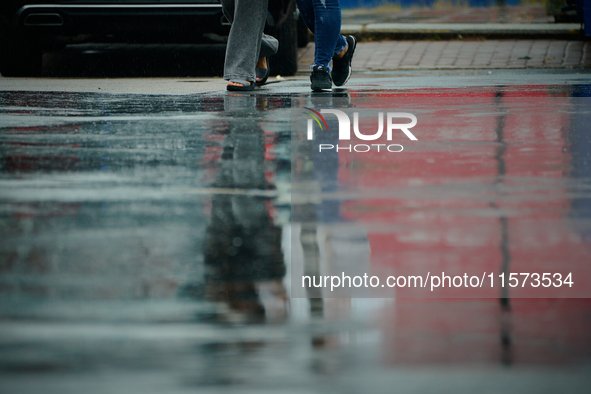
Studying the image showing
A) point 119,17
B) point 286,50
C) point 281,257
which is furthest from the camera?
point 286,50

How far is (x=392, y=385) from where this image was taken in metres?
1.25

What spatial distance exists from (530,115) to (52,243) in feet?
9.59

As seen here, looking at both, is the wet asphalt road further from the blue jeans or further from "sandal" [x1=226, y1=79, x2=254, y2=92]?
the blue jeans

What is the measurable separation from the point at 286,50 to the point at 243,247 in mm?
5746

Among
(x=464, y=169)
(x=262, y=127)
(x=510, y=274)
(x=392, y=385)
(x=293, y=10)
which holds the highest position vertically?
(x=293, y=10)

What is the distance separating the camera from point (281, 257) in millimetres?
1892

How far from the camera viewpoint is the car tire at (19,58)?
23.9 feet

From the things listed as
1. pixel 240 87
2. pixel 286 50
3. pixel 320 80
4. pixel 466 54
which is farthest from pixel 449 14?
pixel 240 87

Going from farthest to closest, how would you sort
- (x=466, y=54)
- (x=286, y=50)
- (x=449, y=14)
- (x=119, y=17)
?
(x=449, y=14) < (x=466, y=54) < (x=286, y=50) < (x=119, y=17)

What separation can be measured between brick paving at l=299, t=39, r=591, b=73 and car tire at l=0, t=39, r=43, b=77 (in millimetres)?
2335

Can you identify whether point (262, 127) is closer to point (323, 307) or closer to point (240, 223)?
point (240, 223)

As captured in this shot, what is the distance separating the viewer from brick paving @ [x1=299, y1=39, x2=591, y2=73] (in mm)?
8359

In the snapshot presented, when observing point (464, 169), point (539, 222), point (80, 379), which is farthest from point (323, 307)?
point (464, 169)

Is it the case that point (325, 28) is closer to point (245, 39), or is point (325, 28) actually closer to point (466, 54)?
point (245, 39)
